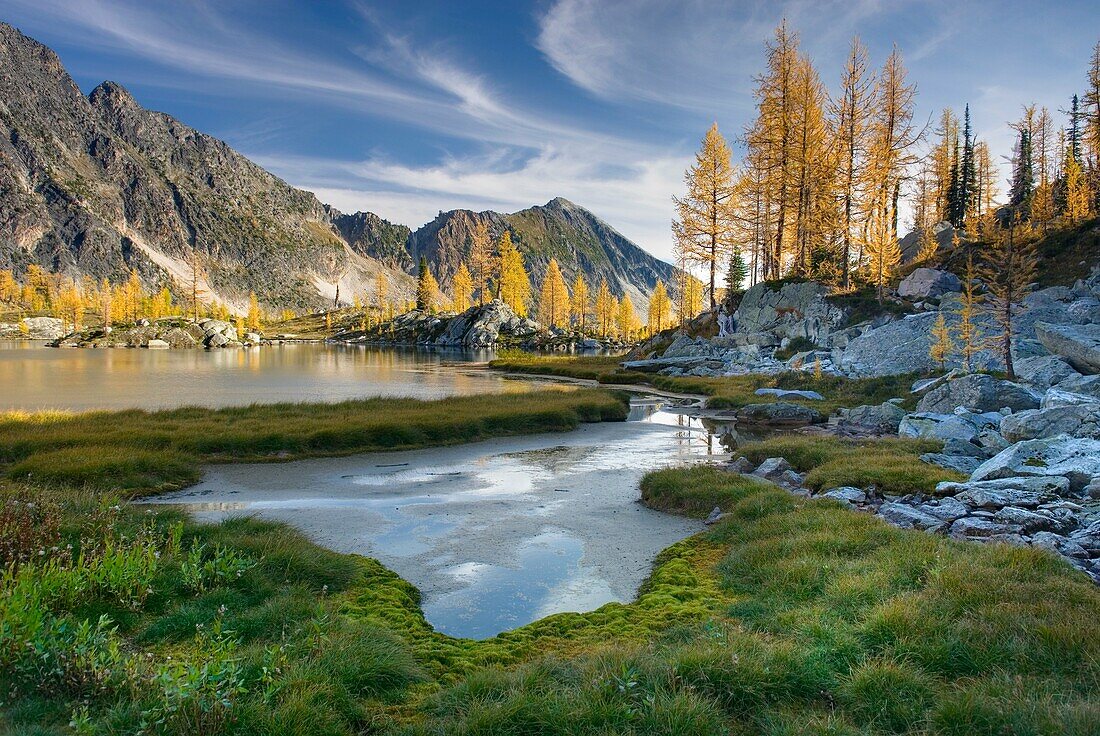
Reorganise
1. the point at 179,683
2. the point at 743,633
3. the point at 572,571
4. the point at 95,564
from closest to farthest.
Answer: the point at 179,683, the point at 743,633, the point at 95,564, the point at 572,571

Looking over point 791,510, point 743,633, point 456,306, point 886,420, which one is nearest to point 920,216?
point 886,420

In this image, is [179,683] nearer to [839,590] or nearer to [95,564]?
[95,564]

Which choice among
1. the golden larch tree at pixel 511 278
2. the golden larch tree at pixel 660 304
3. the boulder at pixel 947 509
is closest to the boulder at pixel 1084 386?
the boulder at pixel 947 509

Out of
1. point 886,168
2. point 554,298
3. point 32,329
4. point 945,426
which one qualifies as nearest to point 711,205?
point 886,168

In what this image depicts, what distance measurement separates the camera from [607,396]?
3838cm

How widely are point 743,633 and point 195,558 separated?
7.98 meters

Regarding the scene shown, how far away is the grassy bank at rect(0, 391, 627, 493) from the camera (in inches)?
688

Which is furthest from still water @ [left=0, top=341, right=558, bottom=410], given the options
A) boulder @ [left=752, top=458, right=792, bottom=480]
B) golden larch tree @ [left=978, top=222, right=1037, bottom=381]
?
golden larch tree @ [left=978, top=222, right=1037, bottom=381]

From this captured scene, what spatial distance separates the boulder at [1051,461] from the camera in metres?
14.6

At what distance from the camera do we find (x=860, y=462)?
18547mm

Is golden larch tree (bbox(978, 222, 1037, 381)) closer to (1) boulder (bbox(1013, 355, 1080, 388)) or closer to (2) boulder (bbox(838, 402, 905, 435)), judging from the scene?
(1) boulder (bbox(1013, 355, 1080, 388))

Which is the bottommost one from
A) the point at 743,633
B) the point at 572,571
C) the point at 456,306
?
the point at 572,571

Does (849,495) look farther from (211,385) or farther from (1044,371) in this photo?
(211,385)

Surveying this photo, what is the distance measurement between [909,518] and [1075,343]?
81.0 feet
